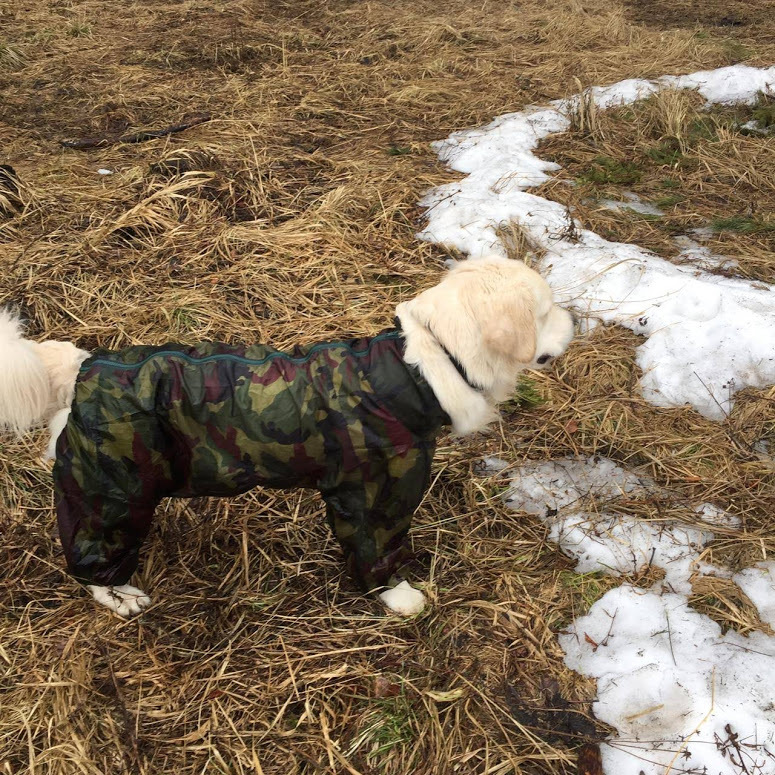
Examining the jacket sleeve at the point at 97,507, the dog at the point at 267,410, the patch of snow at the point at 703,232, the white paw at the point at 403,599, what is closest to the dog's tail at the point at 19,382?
the dog at the point at 267,410

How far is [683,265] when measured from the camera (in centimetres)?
426

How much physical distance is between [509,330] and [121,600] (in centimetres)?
204

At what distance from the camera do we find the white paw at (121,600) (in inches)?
103

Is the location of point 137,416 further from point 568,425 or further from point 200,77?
point 200,77

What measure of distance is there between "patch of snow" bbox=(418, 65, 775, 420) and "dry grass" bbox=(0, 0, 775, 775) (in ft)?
0.55

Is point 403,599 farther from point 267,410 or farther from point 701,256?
point 701,256

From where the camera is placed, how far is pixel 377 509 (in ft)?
7.72

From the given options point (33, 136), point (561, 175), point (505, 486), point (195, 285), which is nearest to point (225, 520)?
point (505, 486)

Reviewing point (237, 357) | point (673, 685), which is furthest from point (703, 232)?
point (237, 357)

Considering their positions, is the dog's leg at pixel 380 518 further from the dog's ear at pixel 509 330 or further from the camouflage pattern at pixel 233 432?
the dog's ear at pixel 509 330

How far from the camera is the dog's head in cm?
→ 221

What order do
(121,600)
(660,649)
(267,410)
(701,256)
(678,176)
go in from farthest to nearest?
(678,176) → (701,256) → (121,600) → (660,649) → (267,410)

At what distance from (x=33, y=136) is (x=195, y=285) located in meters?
3.08

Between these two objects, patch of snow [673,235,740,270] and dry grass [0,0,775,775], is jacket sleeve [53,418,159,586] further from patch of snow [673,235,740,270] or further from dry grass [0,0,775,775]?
patch of snow [673,235,740,270]
